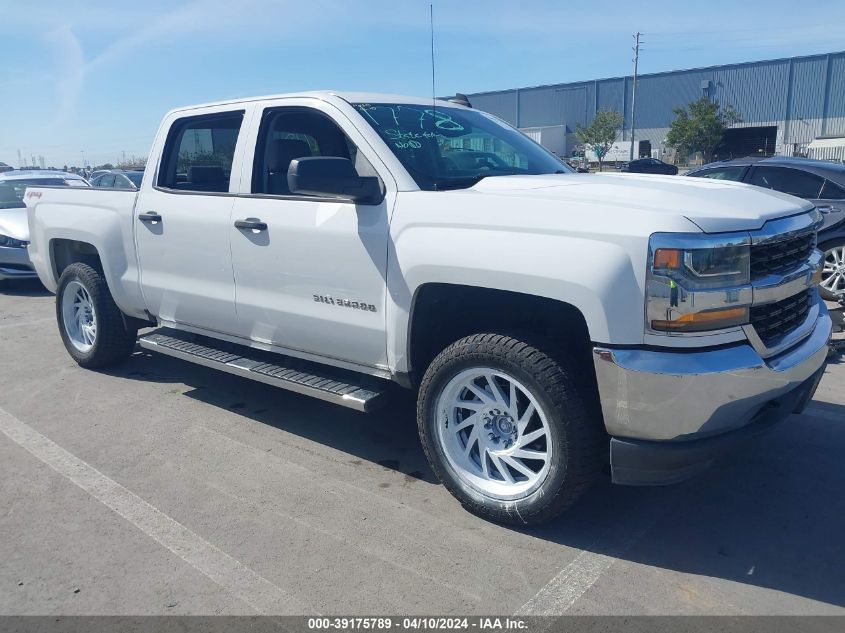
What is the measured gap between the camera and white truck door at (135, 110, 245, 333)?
4.62 metres

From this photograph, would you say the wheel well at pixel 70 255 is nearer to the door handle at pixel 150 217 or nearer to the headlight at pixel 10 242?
the door handle at pixel 150 217

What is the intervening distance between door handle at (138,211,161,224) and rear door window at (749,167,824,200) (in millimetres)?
6588

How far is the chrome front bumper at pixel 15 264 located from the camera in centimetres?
1048

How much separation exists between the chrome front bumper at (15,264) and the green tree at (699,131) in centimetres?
4350

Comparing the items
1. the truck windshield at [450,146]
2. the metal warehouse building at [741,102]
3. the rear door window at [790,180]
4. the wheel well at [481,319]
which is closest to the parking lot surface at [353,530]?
the wheel well at [481,319]

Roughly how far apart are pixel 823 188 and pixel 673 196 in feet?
20.4

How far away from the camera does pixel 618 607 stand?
2846mm

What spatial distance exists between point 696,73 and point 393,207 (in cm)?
6131

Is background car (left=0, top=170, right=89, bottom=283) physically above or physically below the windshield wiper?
below

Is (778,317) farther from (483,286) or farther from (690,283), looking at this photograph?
(483,286)

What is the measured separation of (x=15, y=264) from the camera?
10578 mm

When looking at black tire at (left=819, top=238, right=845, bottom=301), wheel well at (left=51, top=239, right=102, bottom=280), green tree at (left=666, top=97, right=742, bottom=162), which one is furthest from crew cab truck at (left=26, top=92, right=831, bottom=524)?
green tree at (left=666, top=97, right=742, bottom=162)

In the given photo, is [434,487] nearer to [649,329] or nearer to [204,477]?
[204,477]

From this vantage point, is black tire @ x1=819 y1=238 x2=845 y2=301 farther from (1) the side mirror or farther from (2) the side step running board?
(1) the side mirror
